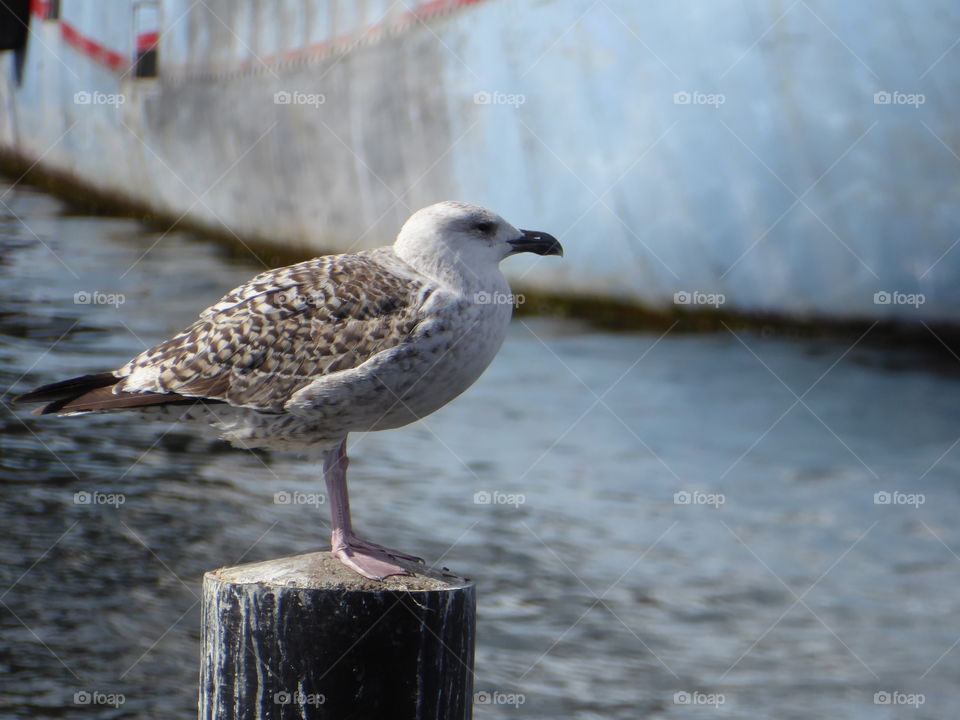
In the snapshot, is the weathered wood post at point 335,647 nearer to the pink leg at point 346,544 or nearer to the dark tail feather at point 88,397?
the pink leg at point 346,544

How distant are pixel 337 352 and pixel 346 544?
0.54 meters

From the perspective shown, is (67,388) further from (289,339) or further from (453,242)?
(453,242)

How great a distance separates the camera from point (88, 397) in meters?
3.09

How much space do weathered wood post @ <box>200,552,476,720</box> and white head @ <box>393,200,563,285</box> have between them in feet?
3.15

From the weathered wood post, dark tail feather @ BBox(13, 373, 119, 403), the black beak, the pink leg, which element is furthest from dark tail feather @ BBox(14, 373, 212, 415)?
the black beak

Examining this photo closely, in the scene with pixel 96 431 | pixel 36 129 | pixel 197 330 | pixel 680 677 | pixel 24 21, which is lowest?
pixel 680 677

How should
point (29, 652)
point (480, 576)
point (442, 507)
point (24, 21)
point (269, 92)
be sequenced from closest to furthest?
point (29, 652) → point (480, 576) → point (442, 507) → point (269, 92) → point (24, 21)

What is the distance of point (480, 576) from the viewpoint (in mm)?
8109

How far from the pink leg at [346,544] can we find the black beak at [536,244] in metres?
0.76

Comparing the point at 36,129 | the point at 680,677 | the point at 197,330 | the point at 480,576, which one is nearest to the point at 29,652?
the point at 480,576

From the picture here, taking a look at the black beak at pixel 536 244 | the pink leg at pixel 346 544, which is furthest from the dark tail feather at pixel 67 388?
the black beak at pixel 536 244

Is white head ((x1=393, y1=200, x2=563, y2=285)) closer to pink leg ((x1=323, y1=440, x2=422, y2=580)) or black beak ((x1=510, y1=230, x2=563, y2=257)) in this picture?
black beak ((x1=510, y1=230, x2=563, y2=257))

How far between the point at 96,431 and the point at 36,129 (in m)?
6.08

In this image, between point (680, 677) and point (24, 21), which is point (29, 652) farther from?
point (24, 21)
